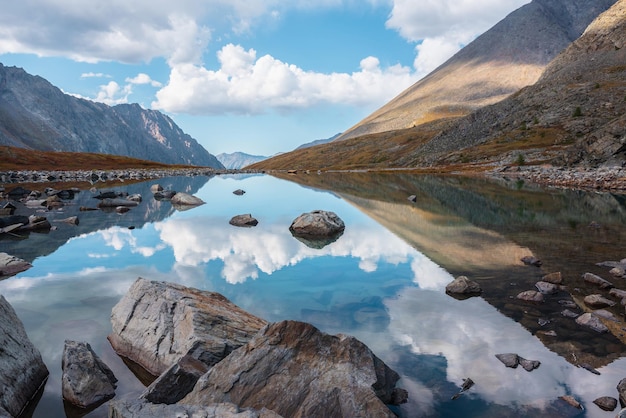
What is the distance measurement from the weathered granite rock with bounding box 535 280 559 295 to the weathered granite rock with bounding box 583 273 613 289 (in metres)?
2.05

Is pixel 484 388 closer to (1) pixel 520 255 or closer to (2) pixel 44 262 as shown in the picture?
(1) pixel 520 255

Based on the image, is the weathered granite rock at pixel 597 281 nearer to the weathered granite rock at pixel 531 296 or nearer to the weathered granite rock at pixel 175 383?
the weathered granite rock at pixel 531 296

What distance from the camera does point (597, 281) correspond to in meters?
19.3

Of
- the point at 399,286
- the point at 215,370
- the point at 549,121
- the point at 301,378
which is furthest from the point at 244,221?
the point at 549,121

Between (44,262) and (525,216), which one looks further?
(525,216)

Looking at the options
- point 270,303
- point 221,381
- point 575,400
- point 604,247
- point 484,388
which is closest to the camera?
point 221,381

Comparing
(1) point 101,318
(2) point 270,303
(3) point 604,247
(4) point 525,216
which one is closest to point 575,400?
(2) point 270,303

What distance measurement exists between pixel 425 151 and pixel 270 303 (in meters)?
172

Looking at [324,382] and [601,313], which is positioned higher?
[324,382]

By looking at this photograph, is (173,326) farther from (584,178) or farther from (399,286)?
(584,178)

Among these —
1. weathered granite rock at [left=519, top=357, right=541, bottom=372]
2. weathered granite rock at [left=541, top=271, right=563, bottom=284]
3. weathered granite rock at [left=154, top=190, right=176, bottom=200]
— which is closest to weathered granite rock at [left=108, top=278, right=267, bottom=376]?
weathered granite rock at [left=519, top=357, right=541, bottom=372]

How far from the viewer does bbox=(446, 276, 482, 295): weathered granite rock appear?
18953 mm

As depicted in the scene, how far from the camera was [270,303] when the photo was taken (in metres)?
18.1

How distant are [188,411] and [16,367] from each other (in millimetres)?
5943
